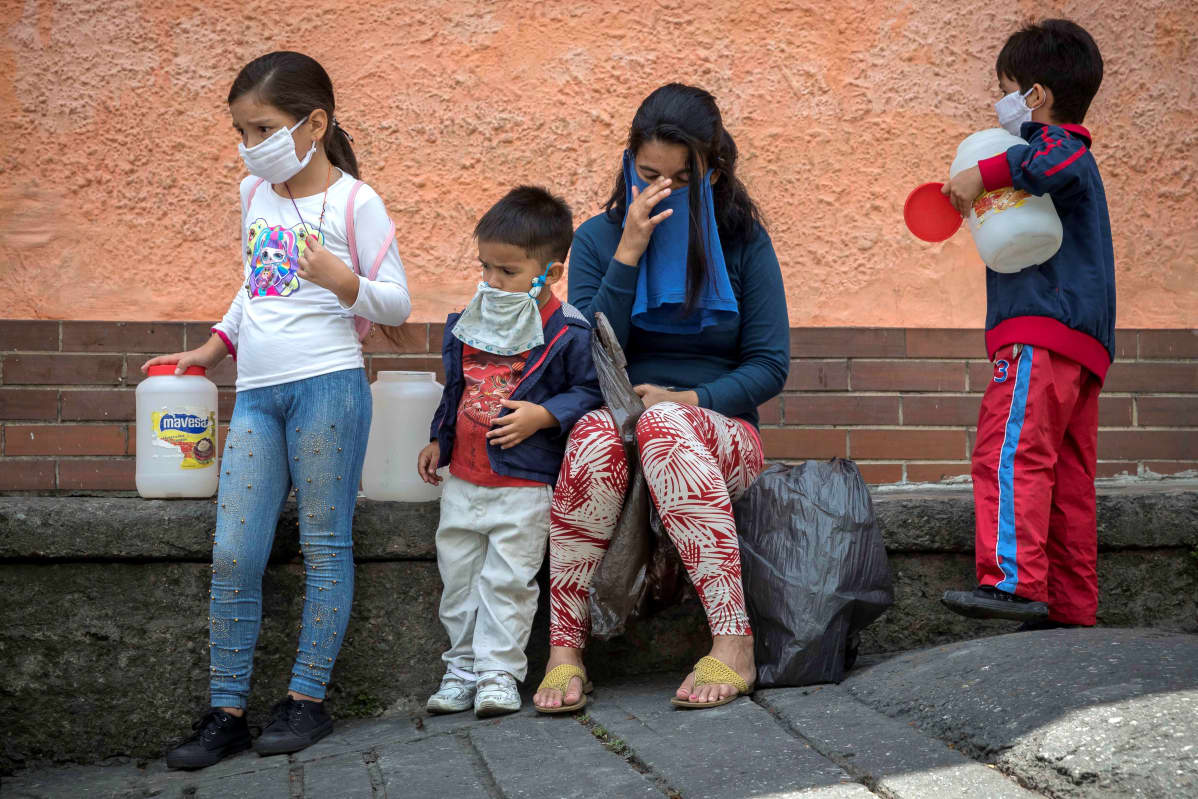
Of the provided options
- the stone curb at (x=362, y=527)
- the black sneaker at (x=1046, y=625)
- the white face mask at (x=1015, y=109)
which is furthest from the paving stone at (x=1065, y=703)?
the white face mask at (x=1015, y=109)

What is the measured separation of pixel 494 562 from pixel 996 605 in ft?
3.69

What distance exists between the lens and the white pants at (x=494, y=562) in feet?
8.75

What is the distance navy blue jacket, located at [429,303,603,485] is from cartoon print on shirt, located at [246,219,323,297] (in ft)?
1.27

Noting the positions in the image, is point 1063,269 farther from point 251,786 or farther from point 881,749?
point 251,786

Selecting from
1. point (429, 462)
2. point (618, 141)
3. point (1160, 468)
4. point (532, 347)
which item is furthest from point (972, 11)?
point (429, 462)

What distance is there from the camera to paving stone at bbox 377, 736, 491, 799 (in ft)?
7.07

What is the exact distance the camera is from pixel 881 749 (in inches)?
82.4

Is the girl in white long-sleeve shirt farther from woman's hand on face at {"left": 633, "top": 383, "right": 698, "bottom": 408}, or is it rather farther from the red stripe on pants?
the red stripe on pants

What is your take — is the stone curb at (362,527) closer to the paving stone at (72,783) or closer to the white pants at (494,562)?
the white pants at (494,562)

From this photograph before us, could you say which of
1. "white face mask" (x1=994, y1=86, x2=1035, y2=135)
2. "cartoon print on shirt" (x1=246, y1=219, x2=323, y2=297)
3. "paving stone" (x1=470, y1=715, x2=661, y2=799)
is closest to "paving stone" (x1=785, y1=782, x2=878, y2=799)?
"paving stone" (x1=470, y1=715, x2=661, y2=799)

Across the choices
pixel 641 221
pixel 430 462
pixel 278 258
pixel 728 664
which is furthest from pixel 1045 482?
pixel 278 258

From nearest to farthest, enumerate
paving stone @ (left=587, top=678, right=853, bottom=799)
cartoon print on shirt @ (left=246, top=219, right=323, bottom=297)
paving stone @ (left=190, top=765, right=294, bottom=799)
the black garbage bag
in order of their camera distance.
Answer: paving stone @ (left=587, top=678, right=853, bottom=799)
paving stone @ (left=190, top=765, right=294, bottom=799)
the black garbage bag
cartoon print on shirt @ (left=246, top=219, right=323, bottom=297)

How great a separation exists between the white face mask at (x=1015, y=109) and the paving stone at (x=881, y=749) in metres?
1.42

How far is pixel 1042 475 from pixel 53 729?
2.38m
